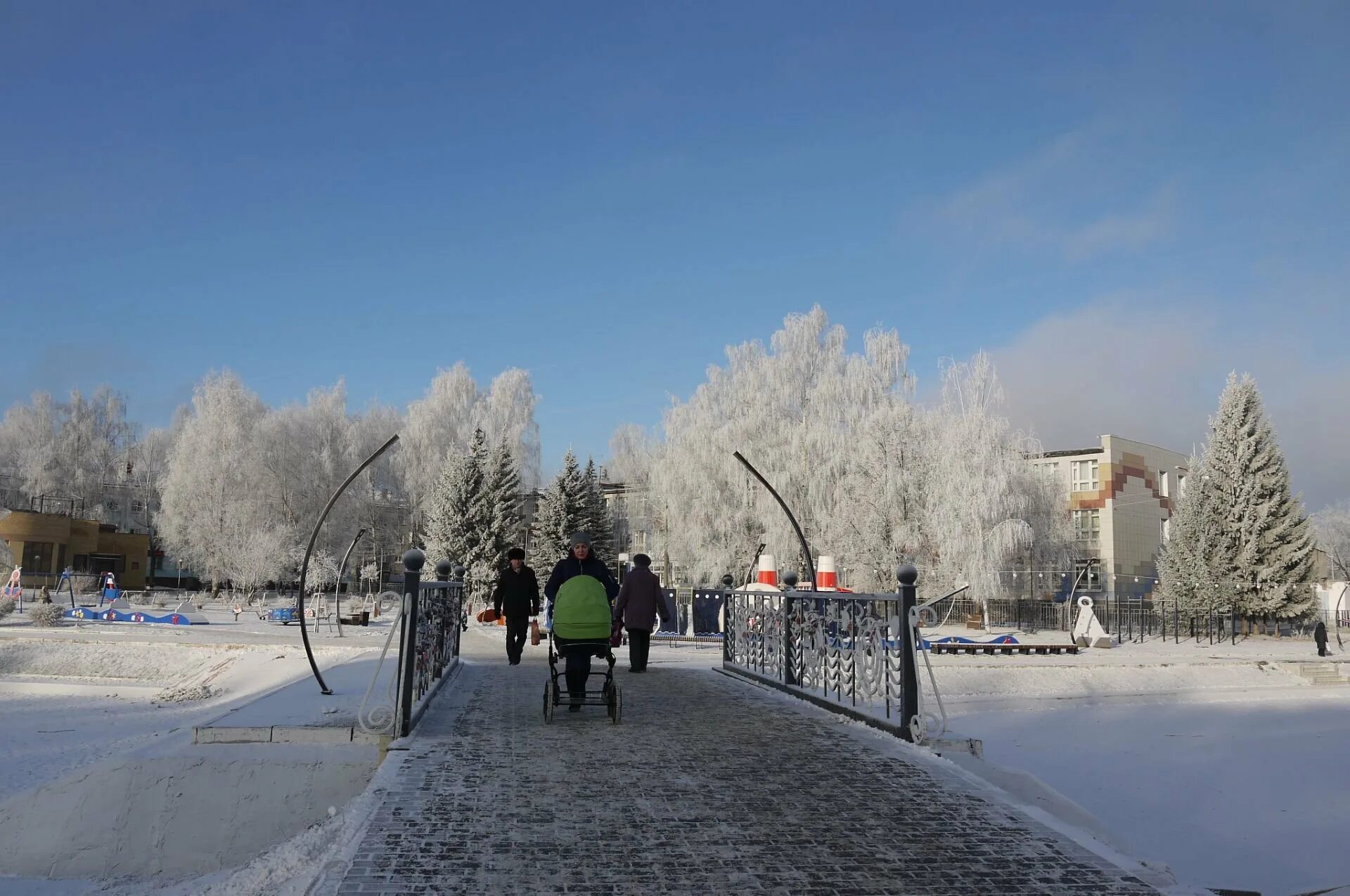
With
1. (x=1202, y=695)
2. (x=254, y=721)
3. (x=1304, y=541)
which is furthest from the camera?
(x=1304, y=541)

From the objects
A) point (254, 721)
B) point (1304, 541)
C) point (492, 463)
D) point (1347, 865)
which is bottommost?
point (1347, 865)

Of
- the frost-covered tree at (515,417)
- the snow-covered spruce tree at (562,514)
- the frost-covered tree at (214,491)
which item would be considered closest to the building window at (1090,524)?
the snow-covered spruce tree at (562,514)

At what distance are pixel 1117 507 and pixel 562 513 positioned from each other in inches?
1351

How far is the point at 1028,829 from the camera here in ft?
18.1

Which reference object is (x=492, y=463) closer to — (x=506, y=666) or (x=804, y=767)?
(x=506, y=666)

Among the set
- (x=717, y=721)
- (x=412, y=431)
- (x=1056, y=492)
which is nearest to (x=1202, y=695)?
(x=717, y=721)

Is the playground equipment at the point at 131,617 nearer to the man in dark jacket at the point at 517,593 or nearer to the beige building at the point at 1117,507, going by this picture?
the man in dark jacket at the point at 517,593

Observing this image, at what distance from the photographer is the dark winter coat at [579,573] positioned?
9.41 metres

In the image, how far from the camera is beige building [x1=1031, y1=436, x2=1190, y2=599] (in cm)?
6084

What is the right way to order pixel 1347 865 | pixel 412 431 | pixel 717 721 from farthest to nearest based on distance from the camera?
pixel 412 431, pixel 1347 865, pixel 717 721

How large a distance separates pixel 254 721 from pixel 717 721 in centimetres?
447

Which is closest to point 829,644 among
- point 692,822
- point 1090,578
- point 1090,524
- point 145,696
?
point 692,822

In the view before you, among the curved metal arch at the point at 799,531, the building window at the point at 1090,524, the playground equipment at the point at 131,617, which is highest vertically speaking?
the building window at the point at 1090,524

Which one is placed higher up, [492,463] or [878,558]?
[492,463]
